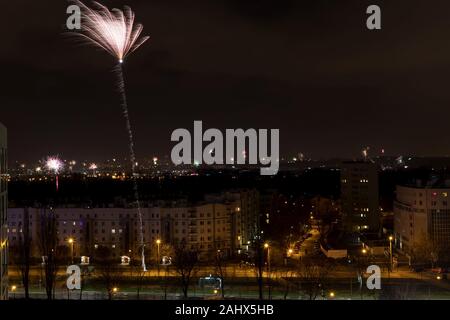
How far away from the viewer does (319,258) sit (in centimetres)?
762

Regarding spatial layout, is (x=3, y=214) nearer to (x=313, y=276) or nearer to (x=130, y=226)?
(x=313, y=276)

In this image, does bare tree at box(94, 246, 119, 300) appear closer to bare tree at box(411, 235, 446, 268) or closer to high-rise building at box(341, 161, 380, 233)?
bare tree at box(411, 235, 446, 268)

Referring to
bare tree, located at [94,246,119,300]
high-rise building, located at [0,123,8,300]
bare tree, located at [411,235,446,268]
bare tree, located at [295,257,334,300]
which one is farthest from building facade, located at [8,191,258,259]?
high-rise building, located at [0,123,8,300]

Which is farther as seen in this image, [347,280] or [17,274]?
[17,274]

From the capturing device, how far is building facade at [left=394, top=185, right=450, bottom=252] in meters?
7.95

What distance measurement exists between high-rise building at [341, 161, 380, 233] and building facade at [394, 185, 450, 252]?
10.0 ft

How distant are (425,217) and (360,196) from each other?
4471mm

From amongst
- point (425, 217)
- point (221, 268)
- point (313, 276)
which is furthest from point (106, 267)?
point (425, 217)

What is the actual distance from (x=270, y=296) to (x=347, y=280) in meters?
1.21

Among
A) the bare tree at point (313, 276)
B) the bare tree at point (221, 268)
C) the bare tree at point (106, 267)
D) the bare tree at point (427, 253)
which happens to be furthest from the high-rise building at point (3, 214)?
the bare tree at point (427, 253)

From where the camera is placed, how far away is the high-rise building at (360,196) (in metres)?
12.2
